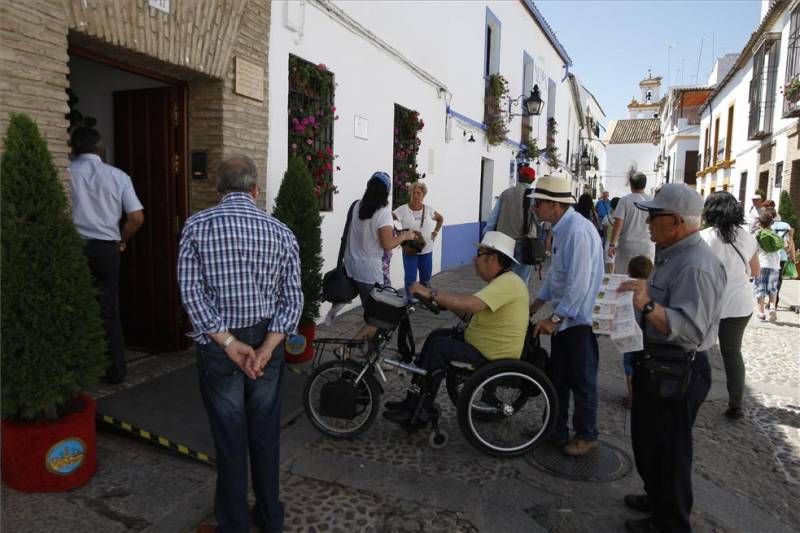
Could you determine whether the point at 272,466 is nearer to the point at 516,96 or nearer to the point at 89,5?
the point at 89,5

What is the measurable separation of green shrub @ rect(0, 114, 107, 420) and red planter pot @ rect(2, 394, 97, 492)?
0.08 m

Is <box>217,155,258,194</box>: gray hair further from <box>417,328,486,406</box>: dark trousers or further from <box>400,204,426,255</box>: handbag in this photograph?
<box>400,204,426,255</box>: handbag

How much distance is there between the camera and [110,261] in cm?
419

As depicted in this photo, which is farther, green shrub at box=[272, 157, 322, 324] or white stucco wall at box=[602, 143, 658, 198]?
white stucco wall at box=[602, 143, 658, 198]

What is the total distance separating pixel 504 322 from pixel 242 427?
5.49ft

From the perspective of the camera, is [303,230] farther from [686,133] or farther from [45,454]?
[686,133]

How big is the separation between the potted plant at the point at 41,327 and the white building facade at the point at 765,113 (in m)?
13.8

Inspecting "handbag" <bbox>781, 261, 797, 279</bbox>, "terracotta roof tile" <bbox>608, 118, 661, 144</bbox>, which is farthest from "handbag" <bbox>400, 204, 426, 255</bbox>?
"terracotta roof tile" <bbox>608, 118, 661, 144</bbox>

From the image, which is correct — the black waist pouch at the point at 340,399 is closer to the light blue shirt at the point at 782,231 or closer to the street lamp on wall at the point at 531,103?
the light blue shirt at the point at 782,231

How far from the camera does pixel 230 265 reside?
233 centimetres

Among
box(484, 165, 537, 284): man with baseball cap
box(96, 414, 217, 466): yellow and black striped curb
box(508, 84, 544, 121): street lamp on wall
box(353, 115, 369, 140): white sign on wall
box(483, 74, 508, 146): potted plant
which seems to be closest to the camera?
box(96, 414, 217, 466): yellow and black striped curb

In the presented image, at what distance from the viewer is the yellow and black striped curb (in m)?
3.25

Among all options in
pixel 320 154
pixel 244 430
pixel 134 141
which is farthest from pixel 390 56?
pixel 244 430

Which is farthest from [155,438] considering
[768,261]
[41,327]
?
[768,261]
